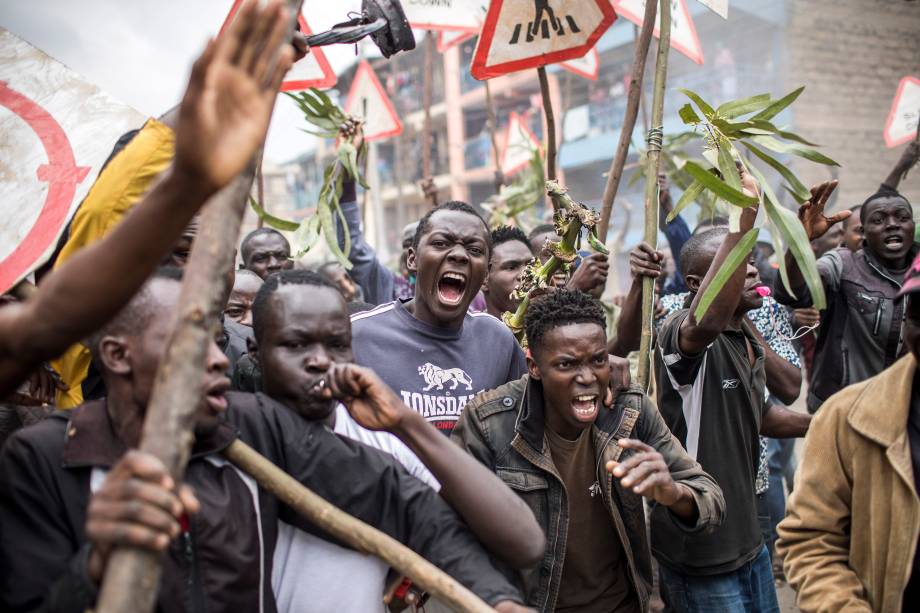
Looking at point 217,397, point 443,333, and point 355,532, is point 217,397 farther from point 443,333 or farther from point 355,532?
point 443,333

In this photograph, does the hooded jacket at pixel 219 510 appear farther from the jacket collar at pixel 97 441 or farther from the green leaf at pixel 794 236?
the green leaf at pixel 794 236

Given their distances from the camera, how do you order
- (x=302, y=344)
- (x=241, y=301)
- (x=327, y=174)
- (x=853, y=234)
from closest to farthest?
1. (x=302, y=344)
2. (x=241, y=301)
3. (x=327, y=174)
4. (x=853, y=234)

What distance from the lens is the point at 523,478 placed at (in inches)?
99.0

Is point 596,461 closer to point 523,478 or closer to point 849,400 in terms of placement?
point 523,478

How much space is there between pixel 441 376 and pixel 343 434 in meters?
0.85

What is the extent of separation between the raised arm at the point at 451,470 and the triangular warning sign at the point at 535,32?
2408 mm

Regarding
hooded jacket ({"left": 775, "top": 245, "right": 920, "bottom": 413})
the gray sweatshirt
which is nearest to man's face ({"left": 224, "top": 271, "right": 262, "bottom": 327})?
the gray sweatshirt

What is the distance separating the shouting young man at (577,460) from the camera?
2.50 metres

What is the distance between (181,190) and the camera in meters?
1.20

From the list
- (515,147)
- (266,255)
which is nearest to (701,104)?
(266,255)

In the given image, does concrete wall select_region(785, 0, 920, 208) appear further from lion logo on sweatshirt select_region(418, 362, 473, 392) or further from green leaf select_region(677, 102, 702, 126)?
lion logo on sweatshirt select_region(418, 362, 473, 392)

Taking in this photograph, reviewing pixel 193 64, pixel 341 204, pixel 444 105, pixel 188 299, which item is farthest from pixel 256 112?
pixel 444 105

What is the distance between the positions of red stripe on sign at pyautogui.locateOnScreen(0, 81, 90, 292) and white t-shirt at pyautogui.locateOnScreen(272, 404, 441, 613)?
3.24 ft

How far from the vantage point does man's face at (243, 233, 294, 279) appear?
198 inches
